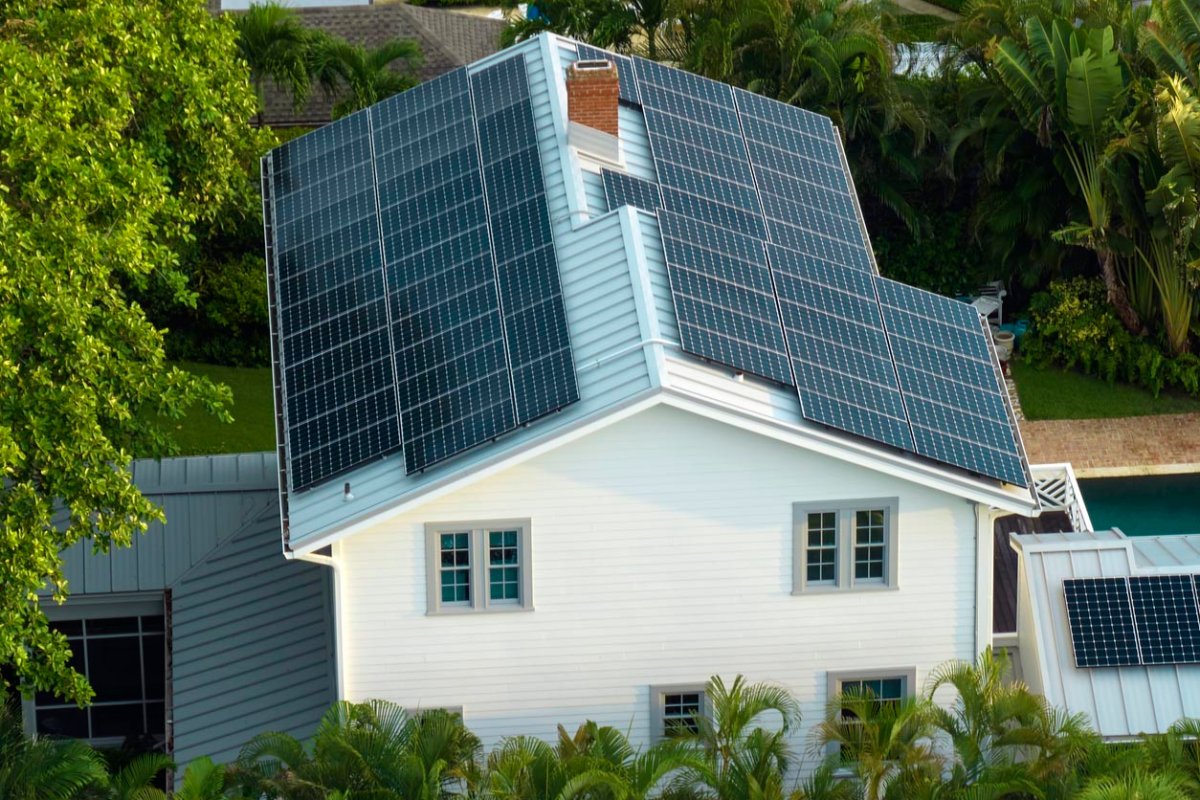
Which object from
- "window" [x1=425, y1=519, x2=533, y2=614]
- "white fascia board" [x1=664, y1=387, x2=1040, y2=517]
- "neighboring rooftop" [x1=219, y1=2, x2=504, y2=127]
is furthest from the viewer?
"neighboring rooftop" [x1=219, y1=2, x2=504, y2=127]

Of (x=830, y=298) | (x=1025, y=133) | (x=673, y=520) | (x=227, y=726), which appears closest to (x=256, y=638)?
(x=227, y=726)

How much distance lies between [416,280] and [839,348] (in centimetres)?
650

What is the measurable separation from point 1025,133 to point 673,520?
2008cm

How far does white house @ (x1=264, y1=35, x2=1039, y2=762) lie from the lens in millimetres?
26719

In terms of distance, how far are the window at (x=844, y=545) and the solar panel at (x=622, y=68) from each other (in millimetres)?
8884

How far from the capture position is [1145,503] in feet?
136

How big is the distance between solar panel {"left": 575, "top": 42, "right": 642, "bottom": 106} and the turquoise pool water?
46.1ft

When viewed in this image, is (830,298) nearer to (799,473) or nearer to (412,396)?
(799,473)

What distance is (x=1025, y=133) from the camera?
43906 millimetres

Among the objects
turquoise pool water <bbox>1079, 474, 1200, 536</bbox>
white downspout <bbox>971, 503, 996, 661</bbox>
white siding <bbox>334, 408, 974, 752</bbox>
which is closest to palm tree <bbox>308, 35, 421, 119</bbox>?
turquoise pool water <bbox>1079, 474, 1200, 536</bbox>

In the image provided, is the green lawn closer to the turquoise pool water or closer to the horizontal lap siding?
the horizontal lap siding

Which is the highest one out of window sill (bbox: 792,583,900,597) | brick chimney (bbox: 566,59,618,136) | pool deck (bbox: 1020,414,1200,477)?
brick chimney (bbox: 566,59,618,136)

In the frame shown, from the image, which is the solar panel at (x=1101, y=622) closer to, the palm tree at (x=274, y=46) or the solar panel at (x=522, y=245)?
the solar panel at (x=522, y=245)

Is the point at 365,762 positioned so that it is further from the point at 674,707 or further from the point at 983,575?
the point at 983,575
